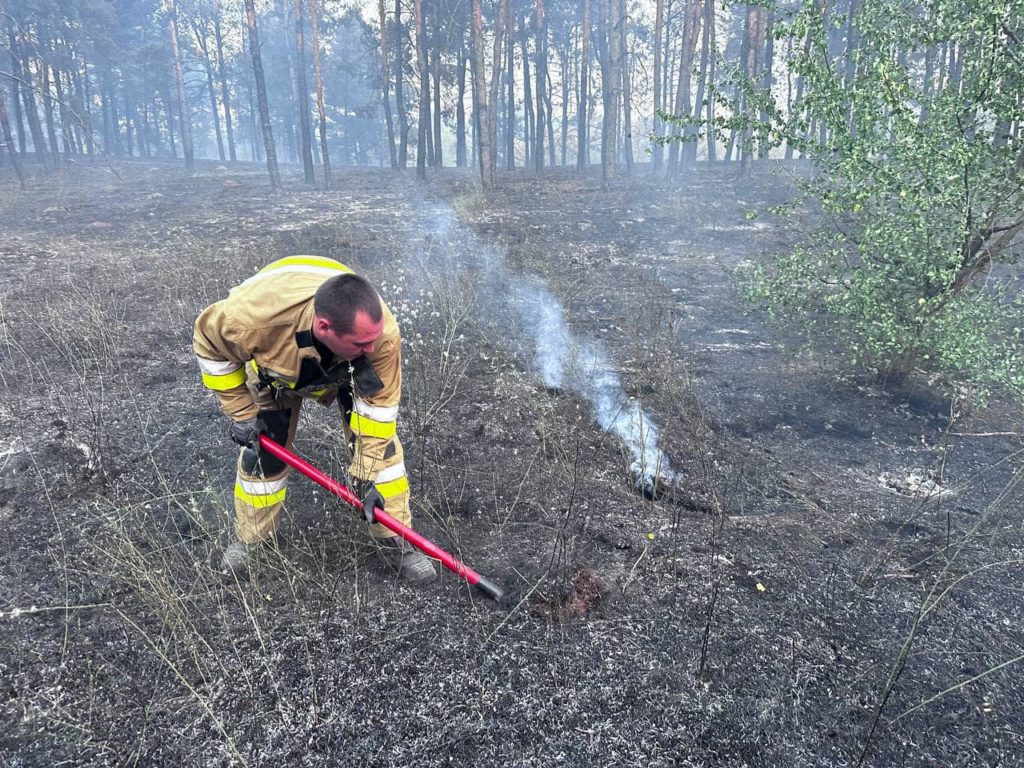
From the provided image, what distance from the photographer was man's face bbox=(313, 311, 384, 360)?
2.54 meters

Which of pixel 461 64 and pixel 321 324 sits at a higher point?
pixel 461 64

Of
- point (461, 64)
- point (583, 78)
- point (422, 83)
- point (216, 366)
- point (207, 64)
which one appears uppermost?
point (207, 64)

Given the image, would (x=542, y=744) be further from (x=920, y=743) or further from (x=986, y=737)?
(x=986, y=737)

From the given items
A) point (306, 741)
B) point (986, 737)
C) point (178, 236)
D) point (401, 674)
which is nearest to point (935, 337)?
point (986, 737)

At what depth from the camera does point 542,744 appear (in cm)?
227

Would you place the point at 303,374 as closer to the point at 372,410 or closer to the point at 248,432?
the point at 372,410

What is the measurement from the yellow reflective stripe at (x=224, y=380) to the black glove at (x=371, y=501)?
85 cm

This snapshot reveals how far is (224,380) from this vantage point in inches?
119

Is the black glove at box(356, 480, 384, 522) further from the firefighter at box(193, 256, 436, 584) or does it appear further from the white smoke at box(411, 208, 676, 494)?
the white smoke at box(411, 208, 676, 494)

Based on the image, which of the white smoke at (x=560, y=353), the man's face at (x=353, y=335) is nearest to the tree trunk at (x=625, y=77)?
the white smoke at (x=560, y=353)

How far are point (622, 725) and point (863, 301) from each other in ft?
14.7

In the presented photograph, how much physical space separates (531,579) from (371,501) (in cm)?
95

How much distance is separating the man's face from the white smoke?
184cm

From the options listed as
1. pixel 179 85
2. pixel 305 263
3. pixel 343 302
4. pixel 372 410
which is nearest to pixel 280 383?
pixel 372 410
